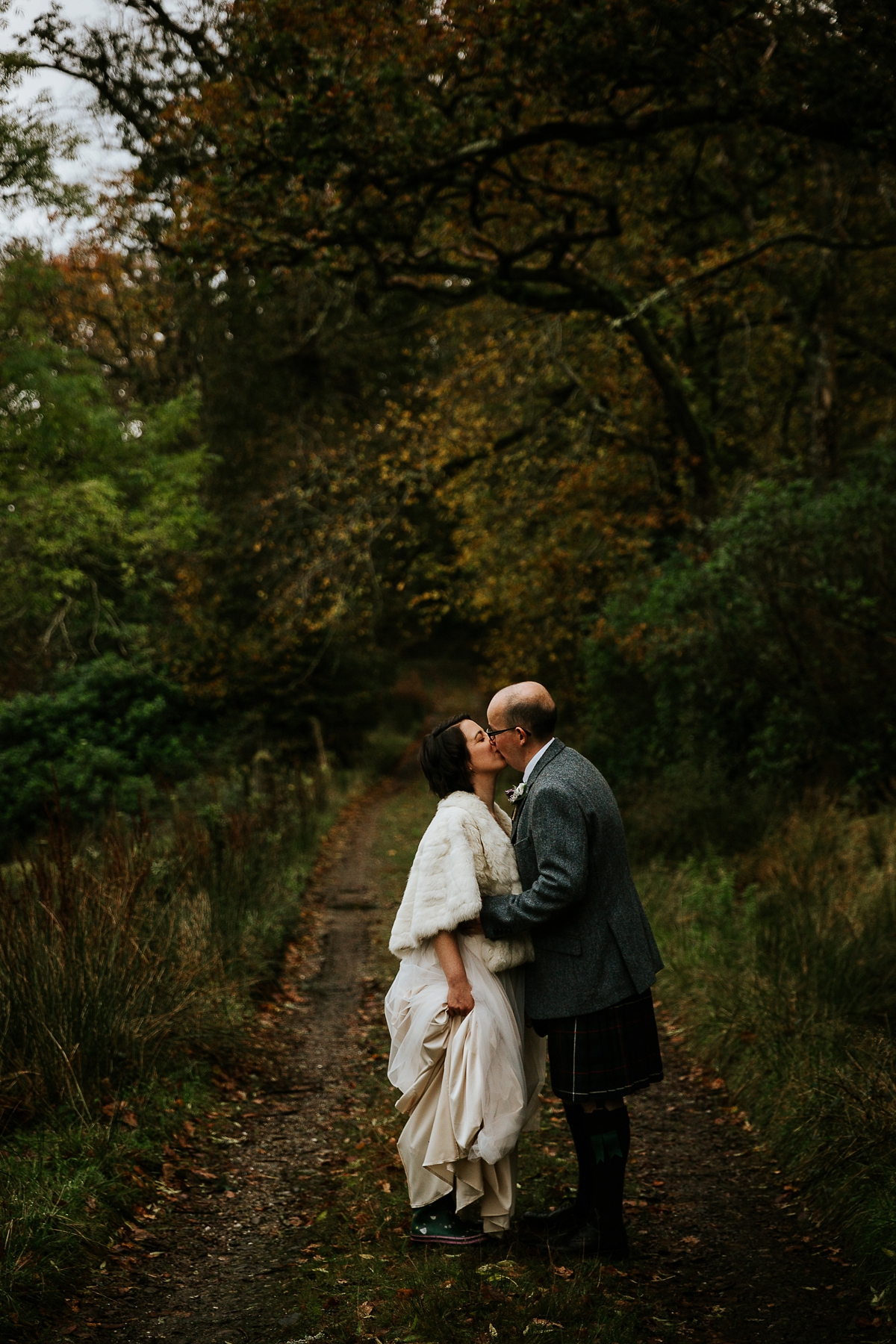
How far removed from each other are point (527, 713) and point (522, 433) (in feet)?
38.5

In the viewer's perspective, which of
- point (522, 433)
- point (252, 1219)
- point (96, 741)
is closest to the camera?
point (252, 1219)

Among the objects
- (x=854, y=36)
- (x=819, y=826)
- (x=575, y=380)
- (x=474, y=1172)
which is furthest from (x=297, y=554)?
(x=474, y=1172)

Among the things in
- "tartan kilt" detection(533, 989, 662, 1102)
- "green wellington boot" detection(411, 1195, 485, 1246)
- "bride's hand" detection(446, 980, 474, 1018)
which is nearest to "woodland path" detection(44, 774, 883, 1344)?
"green wellington boot" detection(411, 1195, 485, 1246)

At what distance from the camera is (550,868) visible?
3.50m

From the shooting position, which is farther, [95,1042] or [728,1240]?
[95,1042]

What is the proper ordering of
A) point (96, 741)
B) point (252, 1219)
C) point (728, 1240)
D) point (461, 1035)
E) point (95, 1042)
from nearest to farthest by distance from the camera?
1. point (461, 1035)
2. point (728, 1240)
3. point (252, 1219)
4. point (95, 1042)
5. point (96, 741)

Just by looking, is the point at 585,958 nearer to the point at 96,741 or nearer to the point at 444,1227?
the point at 444,1227

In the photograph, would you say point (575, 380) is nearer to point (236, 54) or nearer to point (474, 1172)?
point (236, 54)

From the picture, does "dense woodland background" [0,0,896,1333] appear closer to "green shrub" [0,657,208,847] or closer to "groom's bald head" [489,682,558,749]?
"green shrub" [0,657,208,847]

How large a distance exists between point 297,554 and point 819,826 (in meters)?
8.38

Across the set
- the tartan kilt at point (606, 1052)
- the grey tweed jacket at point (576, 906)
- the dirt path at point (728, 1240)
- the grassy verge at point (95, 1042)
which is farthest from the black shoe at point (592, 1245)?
the grassy verge at point (95, 1042)

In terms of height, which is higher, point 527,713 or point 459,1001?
point 527,713

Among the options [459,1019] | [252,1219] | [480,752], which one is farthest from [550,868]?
[252,1219]

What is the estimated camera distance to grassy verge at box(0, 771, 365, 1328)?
12.5ft
